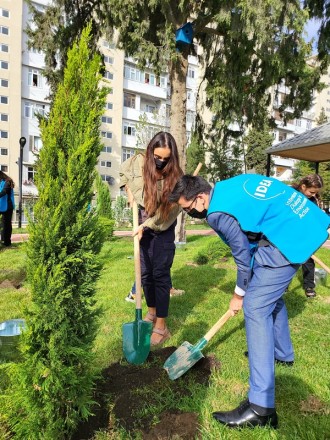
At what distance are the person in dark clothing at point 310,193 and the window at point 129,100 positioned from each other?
32.0 metres

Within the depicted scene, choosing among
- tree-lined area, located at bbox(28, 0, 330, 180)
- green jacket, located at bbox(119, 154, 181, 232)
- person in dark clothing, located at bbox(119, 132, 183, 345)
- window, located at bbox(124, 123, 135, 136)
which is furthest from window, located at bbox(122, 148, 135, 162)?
person in dark clothing, located at bbox(119, 132, 183, 345)

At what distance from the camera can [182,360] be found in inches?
107

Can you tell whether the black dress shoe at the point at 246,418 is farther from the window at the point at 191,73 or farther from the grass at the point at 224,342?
the window at the point at 191,73

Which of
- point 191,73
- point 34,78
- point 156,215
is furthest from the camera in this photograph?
point 191,73

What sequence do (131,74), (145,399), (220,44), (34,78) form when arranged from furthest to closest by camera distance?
(131,74)
(34,78)
(220,44)
(145,399)

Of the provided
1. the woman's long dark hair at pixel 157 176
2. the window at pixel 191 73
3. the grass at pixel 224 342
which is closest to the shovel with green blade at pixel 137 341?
the grass at pixel 224 342

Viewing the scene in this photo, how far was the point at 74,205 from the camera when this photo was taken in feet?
6.27

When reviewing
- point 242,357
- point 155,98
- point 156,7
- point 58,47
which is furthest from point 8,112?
point 242,357

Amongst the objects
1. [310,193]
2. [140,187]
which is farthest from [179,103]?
[140,187]

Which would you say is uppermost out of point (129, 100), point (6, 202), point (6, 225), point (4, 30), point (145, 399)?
point (4, 30)

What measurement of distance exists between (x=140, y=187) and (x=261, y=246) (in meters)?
1.64

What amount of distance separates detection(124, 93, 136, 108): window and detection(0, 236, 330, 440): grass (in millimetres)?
30385

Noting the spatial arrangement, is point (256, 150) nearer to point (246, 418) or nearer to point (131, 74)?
point (131, 74)

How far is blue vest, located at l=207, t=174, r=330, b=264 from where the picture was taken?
2322 mm
